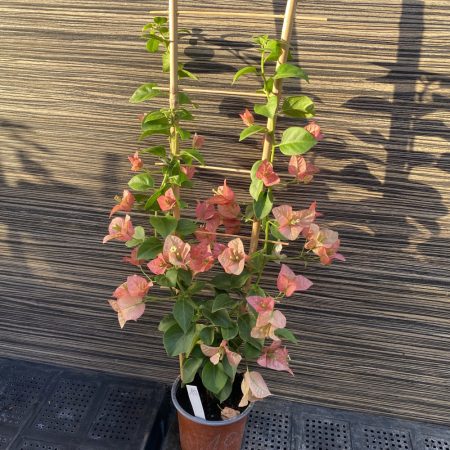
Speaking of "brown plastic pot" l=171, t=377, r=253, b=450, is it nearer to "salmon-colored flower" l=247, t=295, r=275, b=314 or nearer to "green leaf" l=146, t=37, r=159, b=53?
"salmon-colored flower" l=247, t=295, r=275, b=314

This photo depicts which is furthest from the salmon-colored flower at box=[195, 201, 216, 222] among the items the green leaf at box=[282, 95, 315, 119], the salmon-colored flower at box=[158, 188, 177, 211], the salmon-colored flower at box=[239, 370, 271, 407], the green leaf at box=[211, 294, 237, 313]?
the salmon-colored flower at box=[239, 370, 271, 407]

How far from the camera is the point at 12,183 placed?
4.94ft

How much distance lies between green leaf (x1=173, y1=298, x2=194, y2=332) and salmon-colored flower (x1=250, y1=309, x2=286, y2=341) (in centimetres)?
18

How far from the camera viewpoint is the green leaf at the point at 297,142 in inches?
39.1

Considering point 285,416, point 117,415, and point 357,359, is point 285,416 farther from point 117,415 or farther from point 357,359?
point 117,415

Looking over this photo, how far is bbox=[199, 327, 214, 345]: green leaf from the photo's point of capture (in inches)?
46.5

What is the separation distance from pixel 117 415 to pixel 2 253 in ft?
2.39

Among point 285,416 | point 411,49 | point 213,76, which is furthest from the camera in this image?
point 285,416

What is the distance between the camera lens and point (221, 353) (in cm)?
117

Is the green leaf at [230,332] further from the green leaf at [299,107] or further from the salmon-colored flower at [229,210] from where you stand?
the green leaf at [299,107]

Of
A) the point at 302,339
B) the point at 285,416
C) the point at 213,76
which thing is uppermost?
the point at 213,76

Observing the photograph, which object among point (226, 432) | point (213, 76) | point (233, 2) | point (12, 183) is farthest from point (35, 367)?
point (233, 2)

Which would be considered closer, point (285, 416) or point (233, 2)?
point (233, 2)

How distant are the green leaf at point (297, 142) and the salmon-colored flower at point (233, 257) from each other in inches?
9.9
